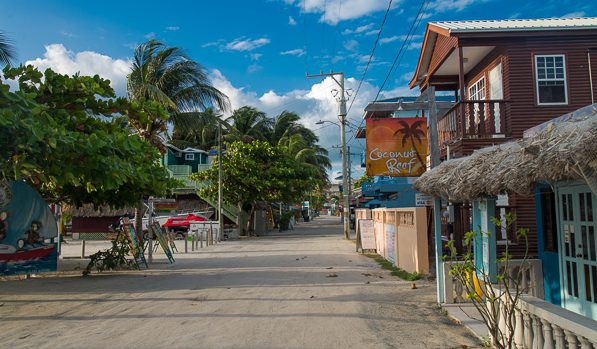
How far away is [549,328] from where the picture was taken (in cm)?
496

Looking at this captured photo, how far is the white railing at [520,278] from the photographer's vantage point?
26.0 feet

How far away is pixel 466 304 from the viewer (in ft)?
28.5

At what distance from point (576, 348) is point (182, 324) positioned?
528cm

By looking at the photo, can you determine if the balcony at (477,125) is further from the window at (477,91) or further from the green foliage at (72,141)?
the green foliage at (72,141)

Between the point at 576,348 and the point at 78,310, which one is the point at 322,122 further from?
the point at 576,348

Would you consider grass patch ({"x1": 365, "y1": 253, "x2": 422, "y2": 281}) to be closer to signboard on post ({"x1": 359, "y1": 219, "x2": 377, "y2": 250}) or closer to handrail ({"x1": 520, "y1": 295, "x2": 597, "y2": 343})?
signboard on post ({"x1": 359, "y1": 219, "x2": 377, "y2": 250})

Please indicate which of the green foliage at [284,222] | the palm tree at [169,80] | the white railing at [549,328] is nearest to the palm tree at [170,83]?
the palm tree at [169,80]

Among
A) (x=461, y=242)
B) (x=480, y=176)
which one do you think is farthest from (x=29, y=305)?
(x=461, y=242)

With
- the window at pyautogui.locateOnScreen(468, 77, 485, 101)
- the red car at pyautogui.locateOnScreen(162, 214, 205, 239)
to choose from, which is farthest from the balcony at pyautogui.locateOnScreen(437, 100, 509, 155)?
the red car at pyautogui.locateOnScreen(162, 214, 205, 239)

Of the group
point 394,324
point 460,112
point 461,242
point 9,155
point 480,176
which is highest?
point 460,112

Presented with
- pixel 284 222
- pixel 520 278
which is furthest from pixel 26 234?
pixel 284 222

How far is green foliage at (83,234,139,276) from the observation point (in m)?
14.2

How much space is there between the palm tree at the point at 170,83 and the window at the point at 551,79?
40.1ft

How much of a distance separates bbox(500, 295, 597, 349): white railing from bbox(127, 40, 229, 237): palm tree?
574 inches
